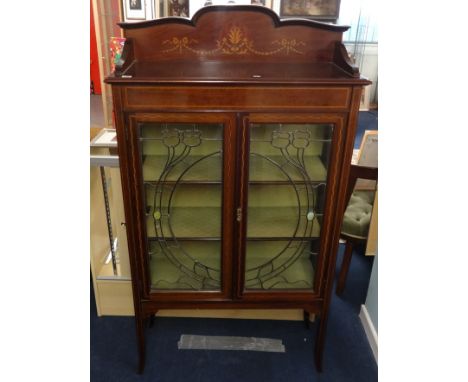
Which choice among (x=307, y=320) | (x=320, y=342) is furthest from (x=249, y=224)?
(x=307, y=320)

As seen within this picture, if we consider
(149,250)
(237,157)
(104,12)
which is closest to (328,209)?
(237,157)

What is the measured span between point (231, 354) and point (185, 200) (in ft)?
2.70

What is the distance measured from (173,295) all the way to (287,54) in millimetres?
1061

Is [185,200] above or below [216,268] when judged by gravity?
above

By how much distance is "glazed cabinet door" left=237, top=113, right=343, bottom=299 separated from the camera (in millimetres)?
1310

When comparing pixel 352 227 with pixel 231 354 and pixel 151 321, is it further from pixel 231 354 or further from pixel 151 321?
pixel 151 321

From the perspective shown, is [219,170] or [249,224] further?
[249,224]

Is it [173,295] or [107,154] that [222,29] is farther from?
[173,295]

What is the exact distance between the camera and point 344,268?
2.15m

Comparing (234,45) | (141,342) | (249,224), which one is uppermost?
(234,45)

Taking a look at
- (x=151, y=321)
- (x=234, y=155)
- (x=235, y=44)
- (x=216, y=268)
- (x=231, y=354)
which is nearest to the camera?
(x=234, y=155)

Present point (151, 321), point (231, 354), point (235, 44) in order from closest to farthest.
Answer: point (235, 44)
point (231, 354)
point (151, 321)

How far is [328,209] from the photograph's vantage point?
1.40 metres

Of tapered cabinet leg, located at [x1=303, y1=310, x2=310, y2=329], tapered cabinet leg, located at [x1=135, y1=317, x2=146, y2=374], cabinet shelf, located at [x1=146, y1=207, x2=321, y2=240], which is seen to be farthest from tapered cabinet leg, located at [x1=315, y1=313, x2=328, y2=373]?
tapered cabinet leg, located at [x1=135, y1=317, x2=146, y2=374]
